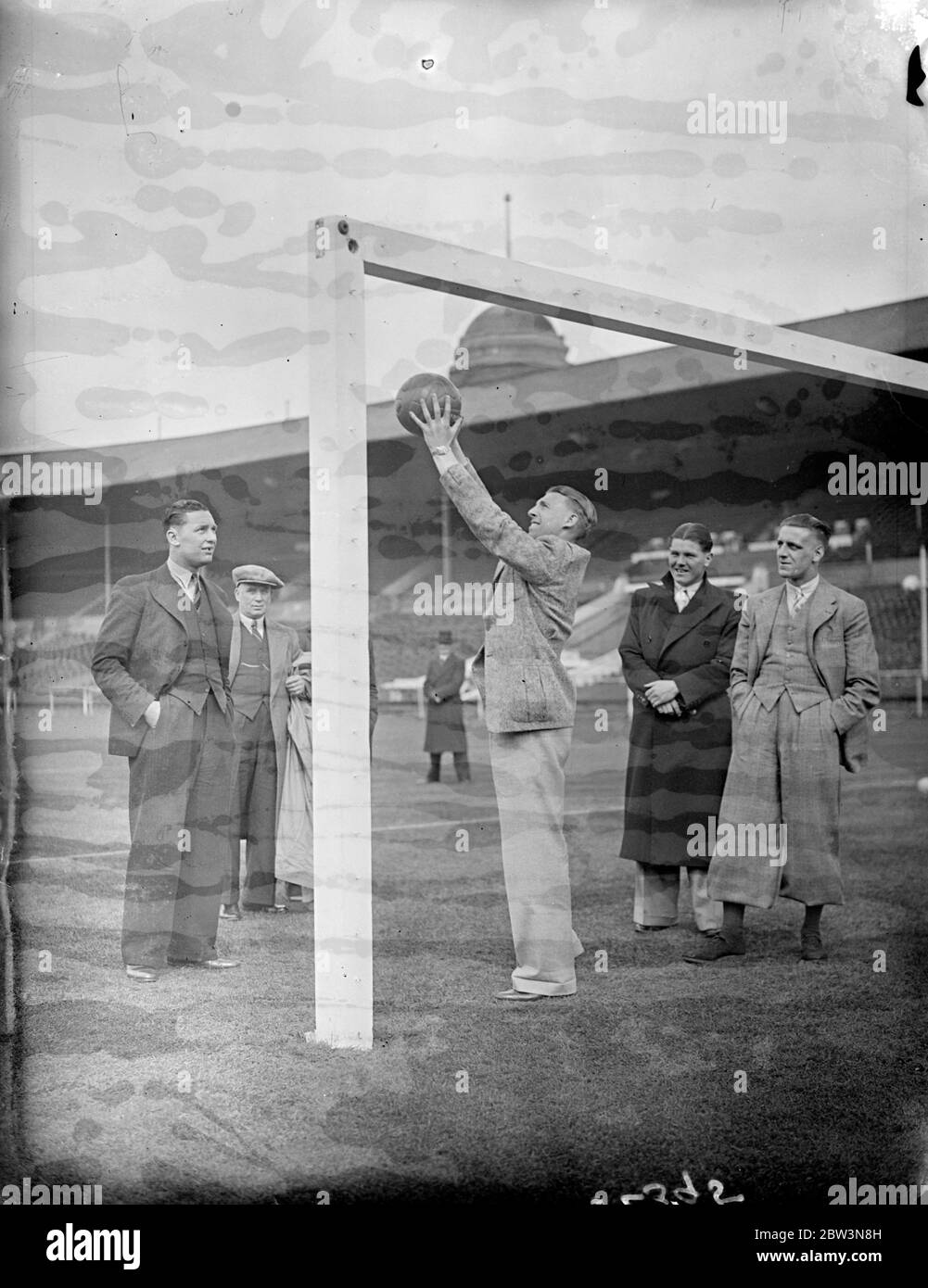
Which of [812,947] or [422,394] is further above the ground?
[422,394]

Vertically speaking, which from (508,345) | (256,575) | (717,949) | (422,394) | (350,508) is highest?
(508,345)

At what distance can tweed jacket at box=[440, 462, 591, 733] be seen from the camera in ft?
9.61

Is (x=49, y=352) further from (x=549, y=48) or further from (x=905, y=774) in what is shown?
(x=905, y=774)

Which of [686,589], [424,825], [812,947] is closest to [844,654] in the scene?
[686,589]

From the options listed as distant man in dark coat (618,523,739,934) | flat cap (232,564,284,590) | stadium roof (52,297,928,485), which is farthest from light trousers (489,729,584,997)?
stadium roof (52,297,928,485)

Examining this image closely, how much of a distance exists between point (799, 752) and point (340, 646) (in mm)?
1071

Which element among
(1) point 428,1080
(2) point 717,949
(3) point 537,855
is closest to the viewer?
(1) point 428,1080

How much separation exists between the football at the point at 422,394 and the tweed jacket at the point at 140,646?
1.73 feet

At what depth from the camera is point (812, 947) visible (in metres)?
3.00

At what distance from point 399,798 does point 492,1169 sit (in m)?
0.76

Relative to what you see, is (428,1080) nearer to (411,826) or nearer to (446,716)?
(411,826)

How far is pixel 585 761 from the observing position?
302 centimetres

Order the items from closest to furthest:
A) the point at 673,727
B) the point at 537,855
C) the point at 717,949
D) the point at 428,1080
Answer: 1. the point at 428,1080
2. the point at 537,855
3. the point at 717,949
4. the point at 673,727

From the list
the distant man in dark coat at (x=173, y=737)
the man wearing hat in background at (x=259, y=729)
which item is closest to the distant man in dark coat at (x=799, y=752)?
the man wearing hat in background at (x=259, y=729)
